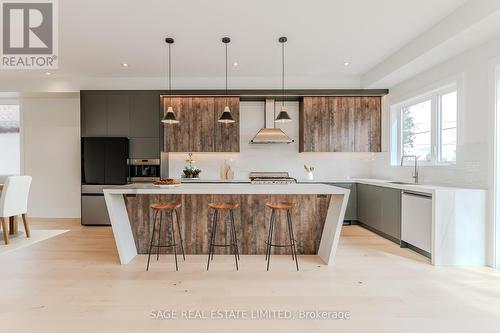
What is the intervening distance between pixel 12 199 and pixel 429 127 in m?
6.52

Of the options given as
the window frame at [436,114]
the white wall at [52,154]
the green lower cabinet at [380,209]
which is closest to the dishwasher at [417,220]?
the green lower cabinet at [380,209]

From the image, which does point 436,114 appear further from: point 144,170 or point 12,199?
point 12,199

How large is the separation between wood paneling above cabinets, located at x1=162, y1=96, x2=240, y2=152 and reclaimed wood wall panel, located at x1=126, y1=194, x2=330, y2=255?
1.94 m

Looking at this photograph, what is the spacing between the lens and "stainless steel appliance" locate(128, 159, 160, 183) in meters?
5.30

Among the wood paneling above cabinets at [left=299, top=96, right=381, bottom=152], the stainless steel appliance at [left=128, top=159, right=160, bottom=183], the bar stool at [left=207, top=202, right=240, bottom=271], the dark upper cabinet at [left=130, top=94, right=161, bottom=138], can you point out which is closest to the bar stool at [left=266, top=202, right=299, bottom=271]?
the bar stool at [left=207, top=202, right=240, bottom=271]

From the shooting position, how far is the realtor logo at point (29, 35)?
317 centimetres

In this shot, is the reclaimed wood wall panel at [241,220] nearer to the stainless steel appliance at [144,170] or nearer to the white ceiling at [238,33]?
the stainless steel appliance at [144,170]

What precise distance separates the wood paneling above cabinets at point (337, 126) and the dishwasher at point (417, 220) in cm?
175

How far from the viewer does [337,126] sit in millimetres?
5457

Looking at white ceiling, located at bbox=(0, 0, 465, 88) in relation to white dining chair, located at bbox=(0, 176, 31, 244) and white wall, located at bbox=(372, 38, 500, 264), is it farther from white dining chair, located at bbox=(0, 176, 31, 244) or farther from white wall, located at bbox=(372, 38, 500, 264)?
white dining chair, located at bbox=(0, 176, 31, 244)

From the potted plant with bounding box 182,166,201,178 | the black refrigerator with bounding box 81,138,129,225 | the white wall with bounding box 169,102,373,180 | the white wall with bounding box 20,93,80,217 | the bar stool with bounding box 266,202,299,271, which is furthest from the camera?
the white wall with bounding box 20,93,80,217

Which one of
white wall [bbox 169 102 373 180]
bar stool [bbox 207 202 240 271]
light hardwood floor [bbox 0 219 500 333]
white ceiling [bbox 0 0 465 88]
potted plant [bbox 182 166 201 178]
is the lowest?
light hardwood floor [bbox 0 219 500 333]

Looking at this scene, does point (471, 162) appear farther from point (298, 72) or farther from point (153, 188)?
point (153, 188)

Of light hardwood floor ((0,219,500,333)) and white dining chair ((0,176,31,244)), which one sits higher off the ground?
white dining chair ((0,176,31,244))
